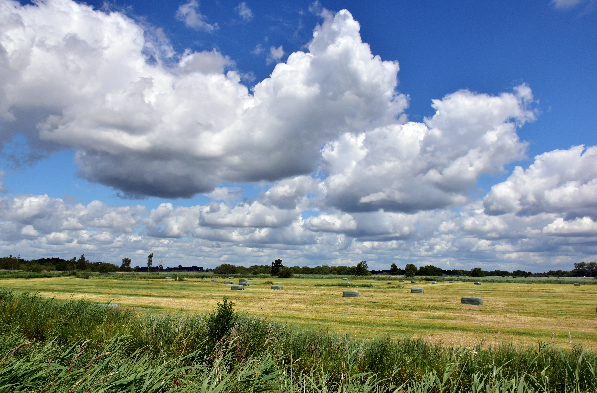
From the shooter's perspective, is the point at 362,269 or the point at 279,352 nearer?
the point at 279,352

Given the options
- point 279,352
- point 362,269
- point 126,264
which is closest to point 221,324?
point 279,352

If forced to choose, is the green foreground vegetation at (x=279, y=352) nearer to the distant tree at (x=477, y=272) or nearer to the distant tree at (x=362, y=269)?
the distant tree at (x=362, y=269)

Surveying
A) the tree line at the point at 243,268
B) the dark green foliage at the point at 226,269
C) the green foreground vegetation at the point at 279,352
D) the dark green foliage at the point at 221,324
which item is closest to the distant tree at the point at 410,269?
the tree line at the point at 243,268

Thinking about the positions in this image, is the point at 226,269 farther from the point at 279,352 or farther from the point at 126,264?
the point at 279,352

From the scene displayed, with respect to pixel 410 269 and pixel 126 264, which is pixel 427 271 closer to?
pixel 410 269

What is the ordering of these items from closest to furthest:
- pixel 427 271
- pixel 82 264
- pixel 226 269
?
1. pixel 82 264
2. pixel 226 269
3. pixel 427 271

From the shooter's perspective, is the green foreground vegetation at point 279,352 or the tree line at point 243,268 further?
the tree line at point 243,268

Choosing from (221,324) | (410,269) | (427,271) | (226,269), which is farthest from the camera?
(427,271)

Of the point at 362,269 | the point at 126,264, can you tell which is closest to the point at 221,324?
the point at 362,269

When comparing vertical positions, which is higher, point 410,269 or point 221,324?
point 221,324

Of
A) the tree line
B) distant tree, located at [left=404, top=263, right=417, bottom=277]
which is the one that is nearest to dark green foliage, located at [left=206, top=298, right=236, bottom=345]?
the tree line

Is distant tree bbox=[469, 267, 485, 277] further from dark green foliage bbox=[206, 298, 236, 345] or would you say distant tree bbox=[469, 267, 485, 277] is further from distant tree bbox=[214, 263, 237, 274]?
dark green foliage bbox=[206, 298, 236, 345]

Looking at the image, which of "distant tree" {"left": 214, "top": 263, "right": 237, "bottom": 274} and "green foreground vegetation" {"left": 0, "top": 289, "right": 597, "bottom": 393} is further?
"distant tree" {"left": 214, "top": 263, "right": 237, "bottom": 274}

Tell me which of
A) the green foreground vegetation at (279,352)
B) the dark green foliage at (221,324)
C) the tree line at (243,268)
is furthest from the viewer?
the tree line at (243,268)
